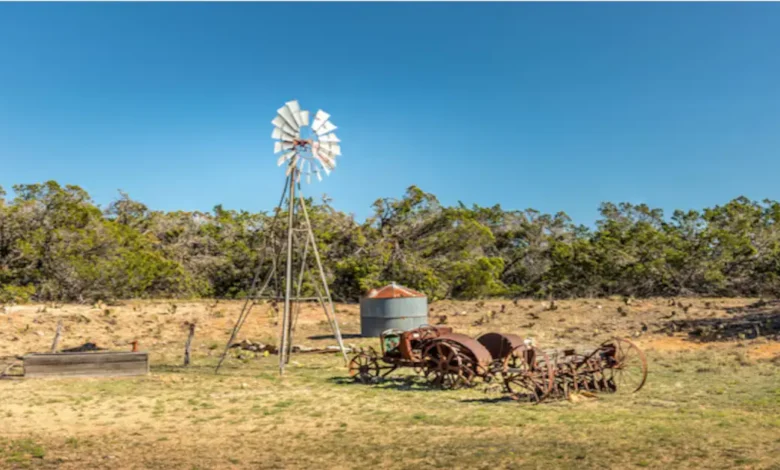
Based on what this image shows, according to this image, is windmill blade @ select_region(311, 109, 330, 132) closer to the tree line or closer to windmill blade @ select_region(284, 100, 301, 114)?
windmill blade @ select_region(284, 100, 301, 114)

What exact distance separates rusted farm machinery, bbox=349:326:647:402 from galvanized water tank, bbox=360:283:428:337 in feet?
22.8

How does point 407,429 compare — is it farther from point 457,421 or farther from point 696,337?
point 696,337

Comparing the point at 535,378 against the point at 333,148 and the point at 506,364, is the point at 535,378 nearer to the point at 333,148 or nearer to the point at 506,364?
the point at 506,364

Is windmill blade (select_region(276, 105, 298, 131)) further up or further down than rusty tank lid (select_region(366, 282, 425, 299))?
further up

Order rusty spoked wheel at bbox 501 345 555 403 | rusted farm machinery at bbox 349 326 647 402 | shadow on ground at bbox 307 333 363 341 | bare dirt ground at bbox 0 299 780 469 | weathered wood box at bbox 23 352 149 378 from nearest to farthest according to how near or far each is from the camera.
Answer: bare dirt ground at bbox 0 299 780 469 < rusty spoked wheel at bbox 501 345 555 403 < rusted farm machinery at bbox 349 326 647 402 < weathered wood box at bbox 23 352 149 378 < shadow on ground at bbox 307 333 363 341

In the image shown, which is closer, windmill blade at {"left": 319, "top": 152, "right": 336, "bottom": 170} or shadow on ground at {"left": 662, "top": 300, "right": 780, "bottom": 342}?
windmill blade at {"left": 319, "top": 152, "right": 336, "bottom": 170}

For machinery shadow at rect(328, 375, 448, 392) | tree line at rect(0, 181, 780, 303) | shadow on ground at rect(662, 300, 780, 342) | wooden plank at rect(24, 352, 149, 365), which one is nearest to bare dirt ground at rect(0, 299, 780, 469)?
machinery shadow at rect(328, 375, 448, 392)

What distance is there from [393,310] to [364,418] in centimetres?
1203

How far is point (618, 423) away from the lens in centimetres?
985

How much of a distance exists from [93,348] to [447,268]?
2017 cm

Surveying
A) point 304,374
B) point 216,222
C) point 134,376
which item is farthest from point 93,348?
point 216,222

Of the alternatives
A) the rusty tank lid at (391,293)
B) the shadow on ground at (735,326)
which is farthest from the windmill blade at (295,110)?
the shadow on ground at (735,326)

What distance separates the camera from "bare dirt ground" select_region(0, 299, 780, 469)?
8.14 m

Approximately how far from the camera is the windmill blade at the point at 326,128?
1714cm
